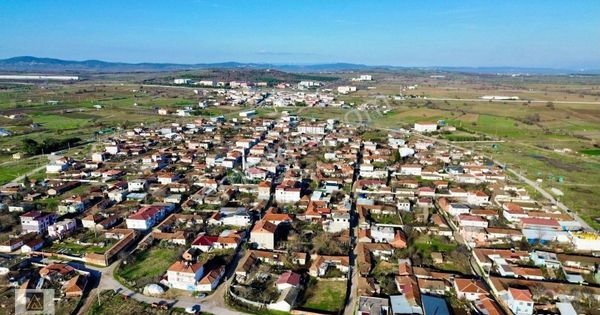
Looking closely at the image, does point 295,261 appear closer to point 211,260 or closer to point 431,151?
point 211,260

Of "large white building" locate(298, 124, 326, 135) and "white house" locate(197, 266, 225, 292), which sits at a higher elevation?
"large white building" locate(298, 124, 326, 135)

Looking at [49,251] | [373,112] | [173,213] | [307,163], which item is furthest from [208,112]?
[49,251]

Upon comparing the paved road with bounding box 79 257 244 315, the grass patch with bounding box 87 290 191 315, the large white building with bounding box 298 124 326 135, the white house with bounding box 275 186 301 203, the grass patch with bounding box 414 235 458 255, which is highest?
the large white building with bounding box 298 124 326 135

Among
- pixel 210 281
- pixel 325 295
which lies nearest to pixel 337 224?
pixel 325 295

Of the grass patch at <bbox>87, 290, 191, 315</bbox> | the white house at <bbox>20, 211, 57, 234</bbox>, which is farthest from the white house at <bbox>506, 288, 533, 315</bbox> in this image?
the white house at <bbox>20, 211, 57, 234</bbox>

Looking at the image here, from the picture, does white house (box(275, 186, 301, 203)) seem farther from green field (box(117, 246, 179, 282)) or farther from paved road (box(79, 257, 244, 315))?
paved road (box(79, 257, 244, 315))
